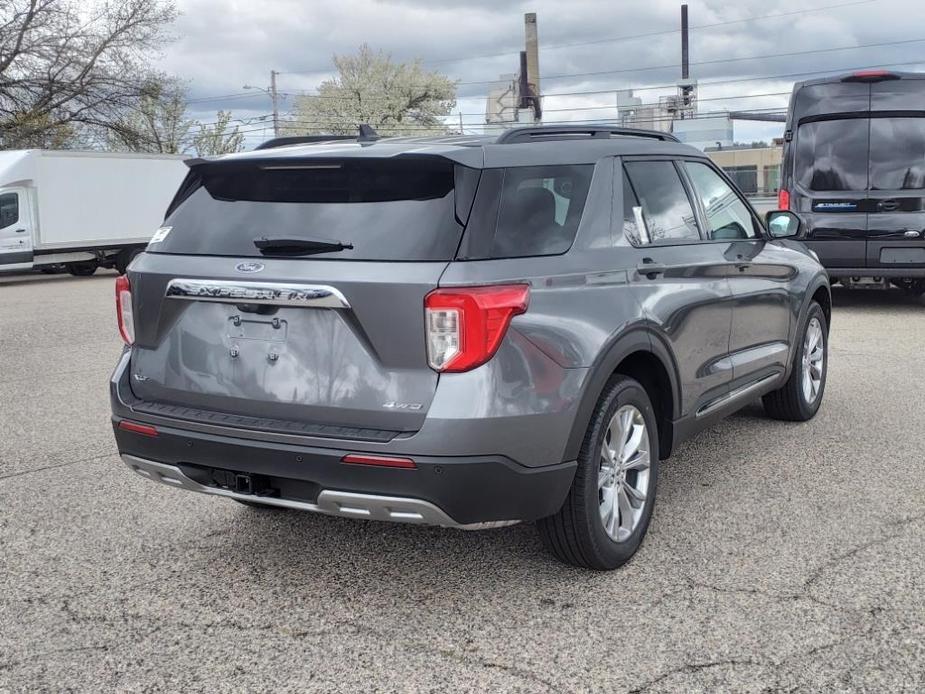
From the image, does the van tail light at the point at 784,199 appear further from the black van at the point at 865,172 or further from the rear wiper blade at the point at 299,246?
the rear wiper blade at the point at 299,246

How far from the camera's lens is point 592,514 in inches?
148

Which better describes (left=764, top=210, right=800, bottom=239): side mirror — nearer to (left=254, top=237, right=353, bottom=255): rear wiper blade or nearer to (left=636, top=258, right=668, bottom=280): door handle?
(left=636, top=258, right=668, bottom=280): door handle

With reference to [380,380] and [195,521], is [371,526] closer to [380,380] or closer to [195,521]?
[195,521]

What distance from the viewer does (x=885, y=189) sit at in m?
11.4

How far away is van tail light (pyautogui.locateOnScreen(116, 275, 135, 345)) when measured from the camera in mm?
3983

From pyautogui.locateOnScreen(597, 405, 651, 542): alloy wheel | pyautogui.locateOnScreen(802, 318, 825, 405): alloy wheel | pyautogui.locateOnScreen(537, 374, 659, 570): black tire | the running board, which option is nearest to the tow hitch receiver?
pyautogui.locateOnScreen(537, 374, 659, 570): black tire

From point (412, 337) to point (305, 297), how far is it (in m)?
0.41

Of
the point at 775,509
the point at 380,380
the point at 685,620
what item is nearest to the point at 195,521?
the point at 380,380

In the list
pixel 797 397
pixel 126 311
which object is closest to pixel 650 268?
pixel 126 311

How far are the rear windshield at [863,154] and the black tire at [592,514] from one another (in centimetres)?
865

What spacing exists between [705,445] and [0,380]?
6526mm

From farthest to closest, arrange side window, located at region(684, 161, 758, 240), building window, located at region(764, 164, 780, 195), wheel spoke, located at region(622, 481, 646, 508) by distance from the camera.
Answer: building window, located at region(764, 164, 780, 195), side window, located at region(684, 161, 758, 240), wheel spoke, located at region(622, 481, 646, 508)

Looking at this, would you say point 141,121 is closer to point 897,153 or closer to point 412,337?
point 897,153

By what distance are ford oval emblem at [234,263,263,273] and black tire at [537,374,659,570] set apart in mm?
1351
